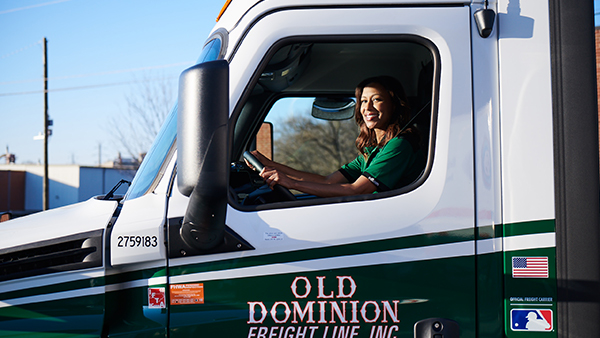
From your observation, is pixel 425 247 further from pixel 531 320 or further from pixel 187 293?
pixel 187 293

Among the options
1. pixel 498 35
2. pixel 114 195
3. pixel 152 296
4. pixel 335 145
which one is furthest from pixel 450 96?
pixel 335 145

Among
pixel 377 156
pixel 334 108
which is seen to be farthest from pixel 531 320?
pixel 334 108

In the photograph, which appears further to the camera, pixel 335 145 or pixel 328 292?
pixel 335 145

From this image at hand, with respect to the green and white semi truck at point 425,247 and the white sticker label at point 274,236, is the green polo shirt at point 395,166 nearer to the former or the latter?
the green and white semi truck at point 425,247

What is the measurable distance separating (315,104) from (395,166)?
1611 mm

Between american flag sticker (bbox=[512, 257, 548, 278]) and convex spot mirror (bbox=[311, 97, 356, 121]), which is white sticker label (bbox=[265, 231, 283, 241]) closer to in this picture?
american flag sticker (bbox=[512, 257, 548, 278])

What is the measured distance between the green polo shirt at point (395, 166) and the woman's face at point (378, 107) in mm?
247

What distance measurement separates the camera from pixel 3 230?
1.93 metres

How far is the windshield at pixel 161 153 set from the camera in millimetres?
1942

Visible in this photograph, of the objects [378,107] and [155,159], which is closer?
[155,159]

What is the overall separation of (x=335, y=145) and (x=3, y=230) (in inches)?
106

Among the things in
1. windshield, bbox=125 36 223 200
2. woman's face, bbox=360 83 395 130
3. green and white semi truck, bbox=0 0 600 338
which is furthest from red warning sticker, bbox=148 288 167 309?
woman's face, bbox=360 83 395 130

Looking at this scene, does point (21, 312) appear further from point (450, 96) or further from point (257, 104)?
point (257, 104)

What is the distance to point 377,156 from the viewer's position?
2.10 meters
